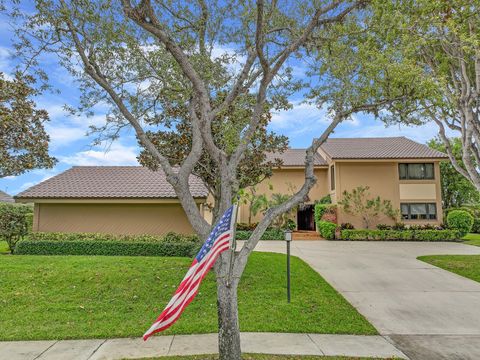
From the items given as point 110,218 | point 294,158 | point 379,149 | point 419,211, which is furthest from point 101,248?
point 419,211

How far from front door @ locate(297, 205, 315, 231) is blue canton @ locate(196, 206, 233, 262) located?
2290 centimetres

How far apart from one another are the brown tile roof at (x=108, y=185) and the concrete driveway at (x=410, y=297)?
689 cm

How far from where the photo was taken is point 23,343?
224 inches

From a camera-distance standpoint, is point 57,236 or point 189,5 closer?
point 189,5

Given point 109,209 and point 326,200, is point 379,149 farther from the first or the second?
point 109,209

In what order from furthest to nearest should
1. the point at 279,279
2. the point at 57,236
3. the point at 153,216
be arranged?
the point at 153,216 → the point at 57,236 → the point at 279,279

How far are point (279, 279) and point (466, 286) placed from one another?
5472mm

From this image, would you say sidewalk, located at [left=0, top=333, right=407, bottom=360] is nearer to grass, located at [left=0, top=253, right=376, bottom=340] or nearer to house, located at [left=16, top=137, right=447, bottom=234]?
grass, located at [left=0, top=253, right=376, bottom=340]

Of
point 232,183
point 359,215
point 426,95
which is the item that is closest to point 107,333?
point 232,183

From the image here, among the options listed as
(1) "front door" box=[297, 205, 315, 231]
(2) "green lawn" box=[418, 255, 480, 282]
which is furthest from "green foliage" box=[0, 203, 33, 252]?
(1) "front door" box=[297, 205, 315, 231]

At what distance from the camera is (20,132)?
15.7 metres

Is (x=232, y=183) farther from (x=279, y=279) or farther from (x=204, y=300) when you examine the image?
(x=279, y=279)

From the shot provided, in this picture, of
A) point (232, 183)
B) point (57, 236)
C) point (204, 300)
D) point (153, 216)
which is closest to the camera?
point (232, 183)

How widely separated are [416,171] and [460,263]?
11.4 metres
